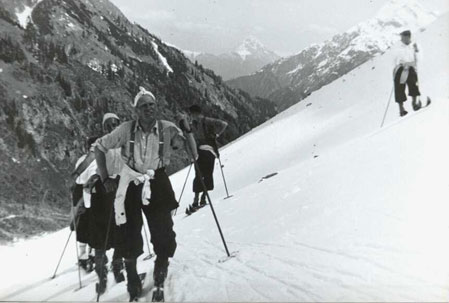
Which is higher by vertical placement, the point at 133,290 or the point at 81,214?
the point at 81,214

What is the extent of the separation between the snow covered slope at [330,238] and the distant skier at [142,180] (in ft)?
1.83

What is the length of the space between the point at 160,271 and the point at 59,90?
71.7m

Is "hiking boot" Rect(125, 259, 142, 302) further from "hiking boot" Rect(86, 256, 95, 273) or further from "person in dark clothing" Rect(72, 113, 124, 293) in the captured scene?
"hiking boot" Rect(86, 256, 95, 273)

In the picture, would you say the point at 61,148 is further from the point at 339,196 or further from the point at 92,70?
the point at 339,196

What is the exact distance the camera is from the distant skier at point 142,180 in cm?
493

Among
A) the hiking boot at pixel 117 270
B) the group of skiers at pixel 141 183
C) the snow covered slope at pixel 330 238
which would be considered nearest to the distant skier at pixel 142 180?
the group of skiers at pixel 141 183

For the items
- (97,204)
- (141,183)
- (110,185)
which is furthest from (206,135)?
(110,185)

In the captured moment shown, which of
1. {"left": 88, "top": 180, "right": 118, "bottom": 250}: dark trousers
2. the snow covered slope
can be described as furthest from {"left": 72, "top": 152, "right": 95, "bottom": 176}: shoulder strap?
the snow covered slope

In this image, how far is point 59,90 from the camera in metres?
70.8

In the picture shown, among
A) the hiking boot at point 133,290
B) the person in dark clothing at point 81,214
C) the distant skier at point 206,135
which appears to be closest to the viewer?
the hiking boot at point 133,290

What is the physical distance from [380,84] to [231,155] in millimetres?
7926

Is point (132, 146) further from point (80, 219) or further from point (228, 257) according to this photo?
point (80, 219)

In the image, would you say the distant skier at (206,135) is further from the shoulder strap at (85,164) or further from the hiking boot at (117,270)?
the hiking boot at (117,270)

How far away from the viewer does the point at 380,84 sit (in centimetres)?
2025
